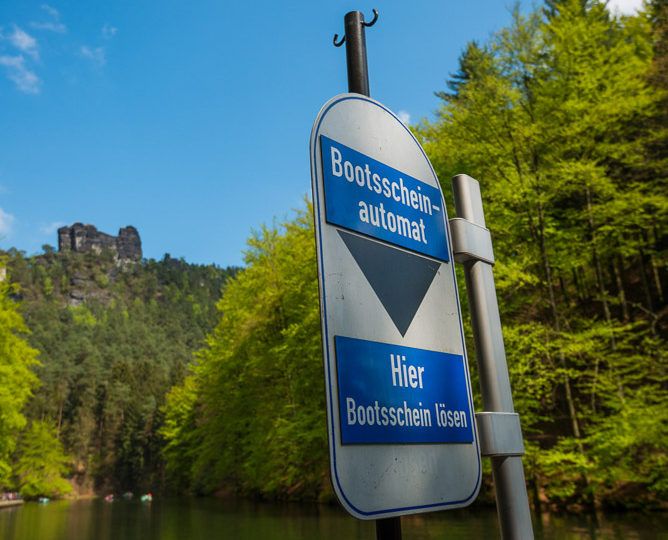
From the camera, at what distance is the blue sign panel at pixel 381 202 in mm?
1265

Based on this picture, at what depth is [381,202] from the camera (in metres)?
1.39

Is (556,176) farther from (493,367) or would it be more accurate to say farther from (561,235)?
(493,367)

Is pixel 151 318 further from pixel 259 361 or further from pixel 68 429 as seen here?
pixel 259 361

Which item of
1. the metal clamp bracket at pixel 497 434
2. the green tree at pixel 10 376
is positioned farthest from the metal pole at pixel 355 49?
the green tree at pixel 10 376

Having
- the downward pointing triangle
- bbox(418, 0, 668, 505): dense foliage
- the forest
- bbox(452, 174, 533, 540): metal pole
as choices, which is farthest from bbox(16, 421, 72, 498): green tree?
the downward pointing triangle

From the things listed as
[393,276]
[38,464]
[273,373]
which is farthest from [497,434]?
[38,464]

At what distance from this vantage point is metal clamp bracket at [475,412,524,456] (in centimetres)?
136

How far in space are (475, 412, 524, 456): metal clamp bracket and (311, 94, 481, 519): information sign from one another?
0.04m

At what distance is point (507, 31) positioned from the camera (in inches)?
576

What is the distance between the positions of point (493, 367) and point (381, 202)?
52cm

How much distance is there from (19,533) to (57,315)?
452 ft

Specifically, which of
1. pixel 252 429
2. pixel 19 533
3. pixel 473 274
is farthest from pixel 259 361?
pixel 473 274

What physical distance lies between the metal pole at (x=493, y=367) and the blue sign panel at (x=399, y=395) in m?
0.09

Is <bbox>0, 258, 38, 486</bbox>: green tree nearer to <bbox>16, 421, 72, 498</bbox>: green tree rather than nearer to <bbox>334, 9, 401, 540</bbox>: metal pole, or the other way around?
<bbox>334, 9, 401, 540</bbox>: metal pole
